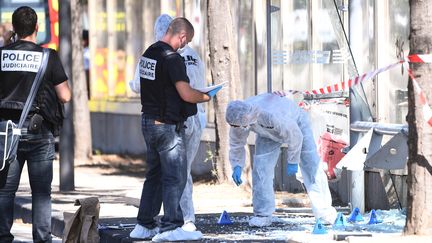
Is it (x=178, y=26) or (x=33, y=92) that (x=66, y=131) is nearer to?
(x=178, y=26)

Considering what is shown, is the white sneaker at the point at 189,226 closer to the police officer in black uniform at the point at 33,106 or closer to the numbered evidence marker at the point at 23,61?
the police officer in black uniform at the point at 33,106

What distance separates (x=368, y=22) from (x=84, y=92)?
10751 millimetres

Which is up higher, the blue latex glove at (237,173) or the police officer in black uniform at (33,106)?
the police officer in black uniform at (33,106)

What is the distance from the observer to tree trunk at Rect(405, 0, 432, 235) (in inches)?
Answer: 364

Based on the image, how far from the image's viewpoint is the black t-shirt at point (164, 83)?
1069 centimetres

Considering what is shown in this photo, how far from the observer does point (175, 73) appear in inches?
419

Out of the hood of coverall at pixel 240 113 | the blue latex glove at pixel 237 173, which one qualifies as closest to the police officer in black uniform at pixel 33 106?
the hood of coverall at pixel 240 113

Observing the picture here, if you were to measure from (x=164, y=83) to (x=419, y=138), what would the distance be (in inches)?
90.3

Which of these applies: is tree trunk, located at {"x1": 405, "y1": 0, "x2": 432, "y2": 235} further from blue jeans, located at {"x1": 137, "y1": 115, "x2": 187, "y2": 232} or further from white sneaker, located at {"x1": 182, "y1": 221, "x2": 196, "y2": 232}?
white sneaker, located at {"x1": 182, "y1": 221, "x2": 196, "y2": 232}

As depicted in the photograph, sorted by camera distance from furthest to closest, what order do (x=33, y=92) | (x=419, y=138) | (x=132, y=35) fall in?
1. (x=132, y=35)
2. (x=33, y=92)
3. (x=419, y=138)

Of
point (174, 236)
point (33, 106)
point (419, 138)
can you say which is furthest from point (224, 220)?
point (419, 138)

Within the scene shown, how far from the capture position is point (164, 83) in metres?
10.8

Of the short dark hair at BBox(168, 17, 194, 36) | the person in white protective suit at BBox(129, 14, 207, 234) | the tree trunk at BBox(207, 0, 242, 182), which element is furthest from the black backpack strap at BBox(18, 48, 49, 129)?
the tree trunk at BBox(207, 0, 242, 182)

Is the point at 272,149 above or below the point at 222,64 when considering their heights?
below
